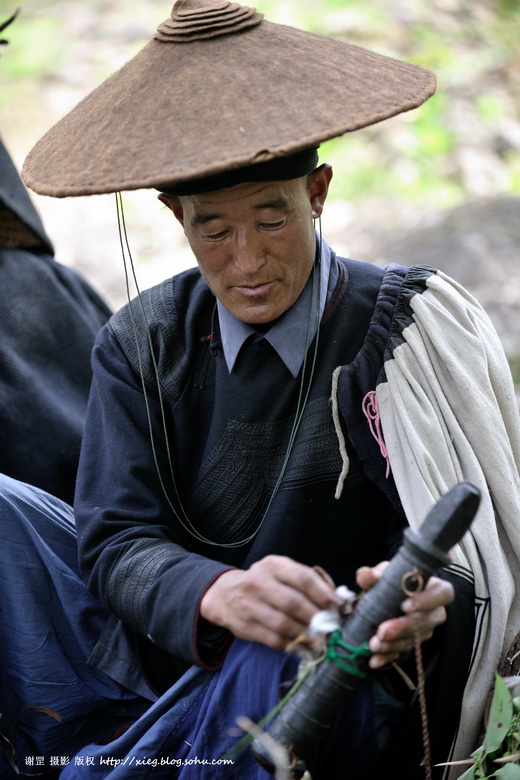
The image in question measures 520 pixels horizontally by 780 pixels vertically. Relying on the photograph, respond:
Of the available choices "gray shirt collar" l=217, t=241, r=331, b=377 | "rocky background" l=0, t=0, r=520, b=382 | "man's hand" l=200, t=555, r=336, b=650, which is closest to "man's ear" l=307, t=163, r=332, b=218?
"gray shirt collar" l=217, t=241, r=331, b=377

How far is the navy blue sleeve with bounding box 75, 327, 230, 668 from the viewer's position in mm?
1840

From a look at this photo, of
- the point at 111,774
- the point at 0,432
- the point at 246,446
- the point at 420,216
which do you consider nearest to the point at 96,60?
the point at 420,216

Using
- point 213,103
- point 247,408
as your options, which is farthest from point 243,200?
point 247,408

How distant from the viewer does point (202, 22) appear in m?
1.83

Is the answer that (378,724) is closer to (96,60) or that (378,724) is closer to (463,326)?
(463,326)

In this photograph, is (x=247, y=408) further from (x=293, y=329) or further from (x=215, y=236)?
(x=215, y=236)

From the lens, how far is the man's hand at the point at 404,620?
152cm

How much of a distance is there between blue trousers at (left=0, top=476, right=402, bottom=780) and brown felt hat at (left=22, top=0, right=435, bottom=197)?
0.87m

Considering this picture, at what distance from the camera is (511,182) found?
665 centimetres

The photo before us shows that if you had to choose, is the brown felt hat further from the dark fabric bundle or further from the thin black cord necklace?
the dark fabric bundle

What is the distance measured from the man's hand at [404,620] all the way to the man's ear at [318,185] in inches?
34.6

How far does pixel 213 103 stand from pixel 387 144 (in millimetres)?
5650

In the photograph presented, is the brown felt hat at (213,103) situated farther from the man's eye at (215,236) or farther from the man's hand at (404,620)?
the man's hand at (404,620)

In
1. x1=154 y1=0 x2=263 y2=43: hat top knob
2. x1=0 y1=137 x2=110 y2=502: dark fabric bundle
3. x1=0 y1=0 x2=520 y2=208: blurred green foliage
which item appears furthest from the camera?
x1=0 y1=0 x2=520 y2=208: blurred green foliage
